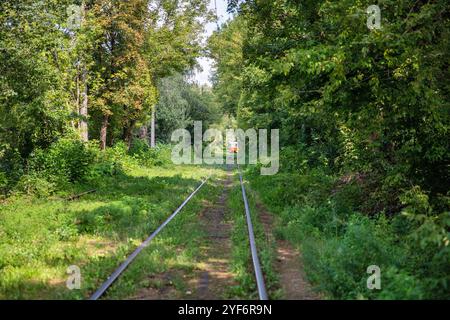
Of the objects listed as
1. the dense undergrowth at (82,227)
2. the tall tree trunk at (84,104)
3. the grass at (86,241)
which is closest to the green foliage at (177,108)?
the tall tree trunk at (84,104)

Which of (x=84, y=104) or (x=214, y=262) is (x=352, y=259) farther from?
(x=84, y=104)

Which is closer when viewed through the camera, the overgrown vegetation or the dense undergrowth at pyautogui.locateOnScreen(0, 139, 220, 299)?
the overgrown vegetation

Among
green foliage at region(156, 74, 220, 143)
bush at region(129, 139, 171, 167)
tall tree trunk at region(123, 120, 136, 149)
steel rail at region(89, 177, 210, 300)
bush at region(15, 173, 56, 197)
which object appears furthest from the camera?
green foliage at region(156, 74, 220, 143)

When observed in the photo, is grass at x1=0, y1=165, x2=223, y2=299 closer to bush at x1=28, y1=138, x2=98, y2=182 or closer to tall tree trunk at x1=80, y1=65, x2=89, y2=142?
bush at x1=28, y1=138, x2=98, y2=182

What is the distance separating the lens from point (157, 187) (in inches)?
716

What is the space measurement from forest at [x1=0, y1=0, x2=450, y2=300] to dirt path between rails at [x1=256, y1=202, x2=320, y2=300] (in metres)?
0.07

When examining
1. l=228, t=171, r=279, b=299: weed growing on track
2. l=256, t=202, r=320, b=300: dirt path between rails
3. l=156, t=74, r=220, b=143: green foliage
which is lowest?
l=256, t=202, r=320, b=300: dirt path between rails

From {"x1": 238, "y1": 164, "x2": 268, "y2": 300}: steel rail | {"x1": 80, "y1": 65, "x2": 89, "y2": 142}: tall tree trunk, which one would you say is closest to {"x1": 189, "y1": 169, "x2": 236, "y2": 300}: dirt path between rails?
{"x1": 238, "y1": 164, "x2": 268, "y2": 300}: steel rail

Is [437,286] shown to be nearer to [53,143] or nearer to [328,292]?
[328,292]

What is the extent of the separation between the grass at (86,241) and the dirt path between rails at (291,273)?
1.64m

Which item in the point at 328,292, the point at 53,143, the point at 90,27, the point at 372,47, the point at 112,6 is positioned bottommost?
the point at 328,292

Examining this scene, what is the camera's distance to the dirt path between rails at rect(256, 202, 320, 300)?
21.9 ft
